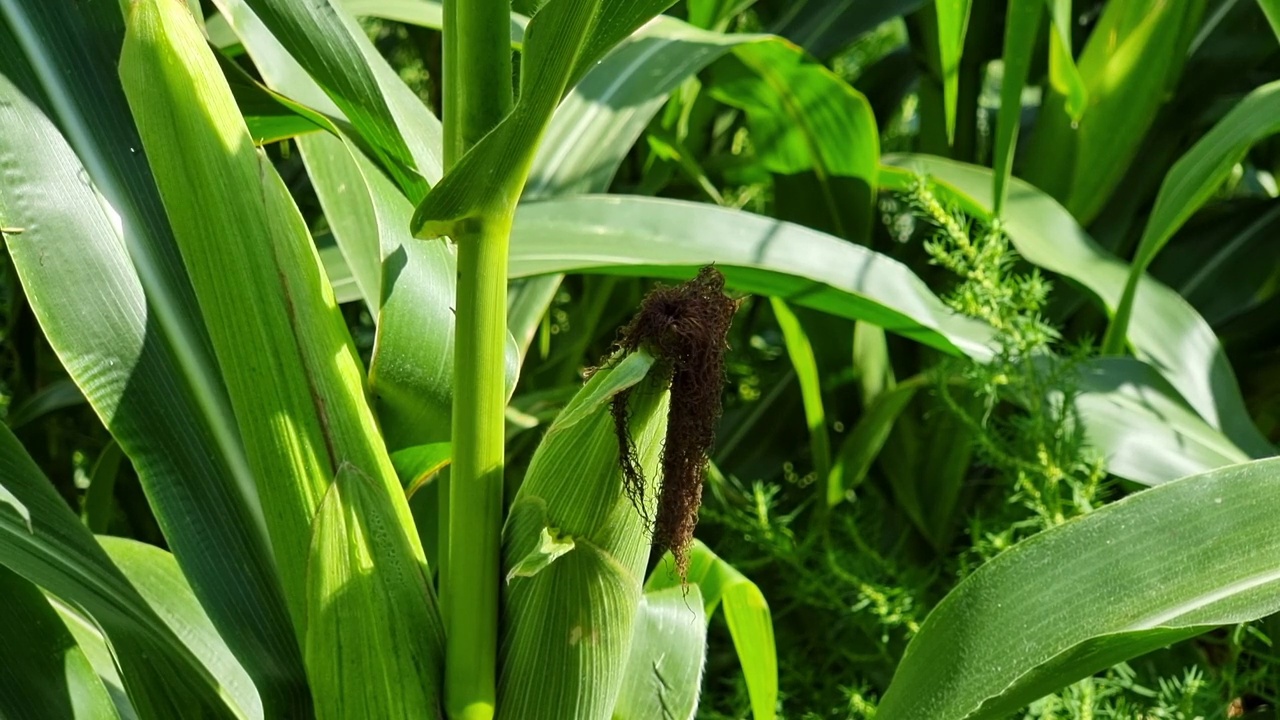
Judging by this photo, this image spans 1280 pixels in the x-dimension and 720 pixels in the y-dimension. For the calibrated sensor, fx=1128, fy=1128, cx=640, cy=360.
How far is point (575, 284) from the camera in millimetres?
1171

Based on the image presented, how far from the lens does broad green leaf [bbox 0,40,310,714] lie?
0.47m

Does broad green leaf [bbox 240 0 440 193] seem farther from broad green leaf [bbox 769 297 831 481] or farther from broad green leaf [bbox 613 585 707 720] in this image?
broad green leaf [bbox 769 297 831 481]

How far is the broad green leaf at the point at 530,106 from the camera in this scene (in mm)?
347

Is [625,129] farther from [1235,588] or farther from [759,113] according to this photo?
[1235,588]

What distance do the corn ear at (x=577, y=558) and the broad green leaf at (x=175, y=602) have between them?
0.24 metres

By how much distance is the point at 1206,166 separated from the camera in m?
0.68

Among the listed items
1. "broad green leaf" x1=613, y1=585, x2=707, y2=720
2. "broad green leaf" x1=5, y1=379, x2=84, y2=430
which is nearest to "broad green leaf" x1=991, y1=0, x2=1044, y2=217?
"broad green leaf" x1=613, y1=585, x2=707, y2=720

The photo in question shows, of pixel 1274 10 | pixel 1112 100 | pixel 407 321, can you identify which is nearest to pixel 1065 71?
pixel 1112 100

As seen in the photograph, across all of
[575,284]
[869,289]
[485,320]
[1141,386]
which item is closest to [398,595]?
[485,320]

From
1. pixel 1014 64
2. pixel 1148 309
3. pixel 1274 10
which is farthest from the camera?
pixel 1148 309

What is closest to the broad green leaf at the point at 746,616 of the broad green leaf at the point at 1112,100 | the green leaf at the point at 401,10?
the green leaf at the point at 401,10

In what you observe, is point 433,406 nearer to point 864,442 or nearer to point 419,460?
point 419,460

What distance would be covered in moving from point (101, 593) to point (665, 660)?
0.25 meters

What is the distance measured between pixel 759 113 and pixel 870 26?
0.20 m
